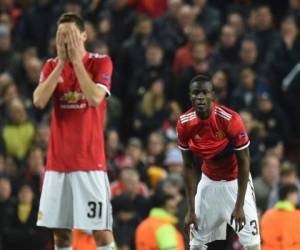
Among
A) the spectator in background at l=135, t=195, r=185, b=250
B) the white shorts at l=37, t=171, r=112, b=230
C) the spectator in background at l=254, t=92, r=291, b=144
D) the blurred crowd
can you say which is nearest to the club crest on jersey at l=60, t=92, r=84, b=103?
the white shorts at l=37, t=171, r=112, b=230

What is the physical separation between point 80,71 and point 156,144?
277 inches

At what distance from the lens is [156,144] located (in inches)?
627

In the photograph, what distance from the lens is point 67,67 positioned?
30.5 feet

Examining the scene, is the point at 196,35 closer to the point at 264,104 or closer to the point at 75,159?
the point at 264,104

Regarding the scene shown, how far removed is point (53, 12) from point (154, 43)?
2.36 metres

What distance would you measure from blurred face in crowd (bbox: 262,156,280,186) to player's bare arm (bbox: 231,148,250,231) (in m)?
5.59

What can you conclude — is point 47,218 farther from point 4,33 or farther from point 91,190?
point 4,33

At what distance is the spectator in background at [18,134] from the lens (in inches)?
619

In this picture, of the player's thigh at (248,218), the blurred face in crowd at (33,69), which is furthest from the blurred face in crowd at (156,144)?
the player's thigh at (248,218)

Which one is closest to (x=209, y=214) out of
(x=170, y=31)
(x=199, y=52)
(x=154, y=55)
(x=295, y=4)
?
(x=199, y=52)

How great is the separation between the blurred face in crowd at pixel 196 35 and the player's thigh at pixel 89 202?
8.00 metres

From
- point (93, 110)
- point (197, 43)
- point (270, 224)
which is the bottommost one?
point (270, 224)

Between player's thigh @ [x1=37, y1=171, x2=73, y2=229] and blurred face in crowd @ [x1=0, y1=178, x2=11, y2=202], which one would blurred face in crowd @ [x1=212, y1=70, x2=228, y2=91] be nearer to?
blurred face in crowd @ [x1=0, y1=178, x2=11, y2=202]

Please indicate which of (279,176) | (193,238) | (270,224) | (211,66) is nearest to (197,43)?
(211,66)
